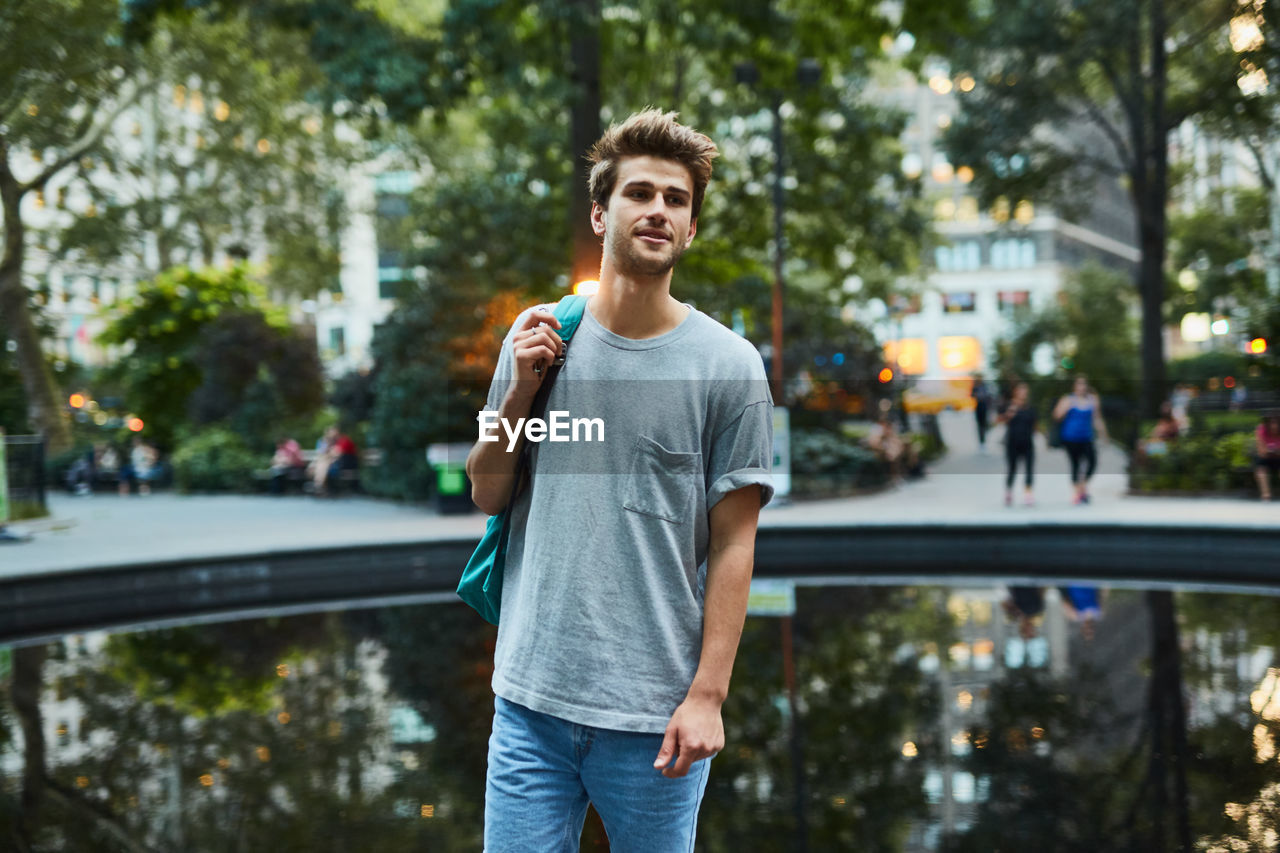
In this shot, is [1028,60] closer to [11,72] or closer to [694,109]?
[694,109]

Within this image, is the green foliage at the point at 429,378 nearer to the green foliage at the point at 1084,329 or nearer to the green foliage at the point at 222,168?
the green foliage at the point at 222,168

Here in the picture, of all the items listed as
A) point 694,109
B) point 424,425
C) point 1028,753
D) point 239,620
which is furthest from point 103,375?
point 1028,753

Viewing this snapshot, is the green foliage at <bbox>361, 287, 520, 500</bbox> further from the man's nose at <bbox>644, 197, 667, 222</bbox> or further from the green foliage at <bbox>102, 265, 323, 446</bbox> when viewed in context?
the man's nose at <bbox>644, 197, 667, 222</bbox>

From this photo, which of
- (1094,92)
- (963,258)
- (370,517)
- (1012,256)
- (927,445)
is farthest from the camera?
(963,258)

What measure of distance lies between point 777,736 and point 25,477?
1408cm

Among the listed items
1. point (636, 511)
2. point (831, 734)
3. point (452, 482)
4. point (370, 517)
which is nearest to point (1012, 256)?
point (452, 482)

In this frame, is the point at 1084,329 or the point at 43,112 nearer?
the point at 43,112

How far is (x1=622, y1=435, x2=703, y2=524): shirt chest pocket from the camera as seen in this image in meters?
1.88

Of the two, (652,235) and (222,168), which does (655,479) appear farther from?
(222,168)

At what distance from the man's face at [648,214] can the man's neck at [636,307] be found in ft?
0.09

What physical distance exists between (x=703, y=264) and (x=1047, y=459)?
9.59 metres

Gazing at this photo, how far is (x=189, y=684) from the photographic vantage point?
7.47 meters

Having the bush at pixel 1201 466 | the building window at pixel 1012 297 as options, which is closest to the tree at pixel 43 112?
the bush at pixel 1201 466

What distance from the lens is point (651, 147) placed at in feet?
6.18
